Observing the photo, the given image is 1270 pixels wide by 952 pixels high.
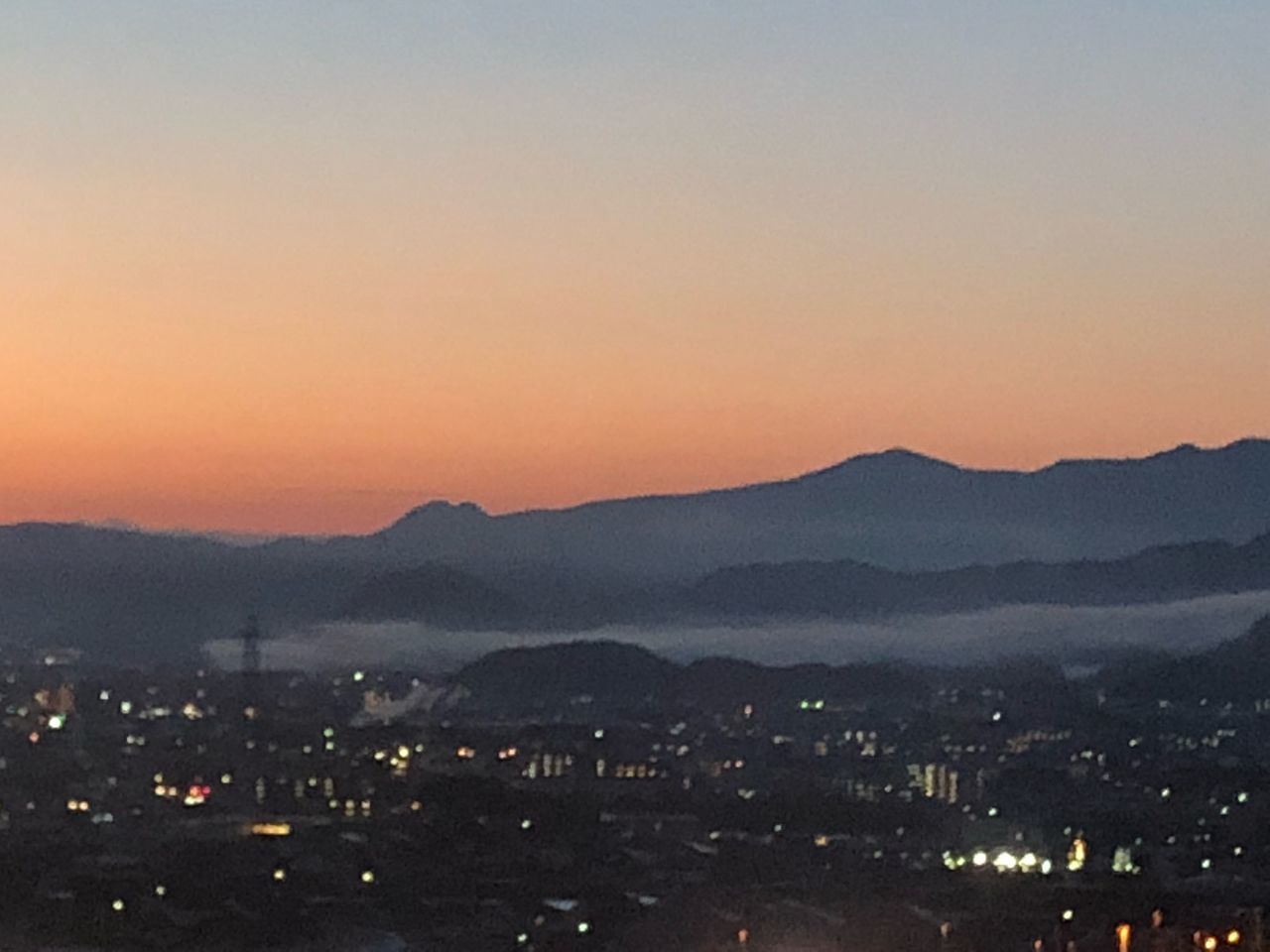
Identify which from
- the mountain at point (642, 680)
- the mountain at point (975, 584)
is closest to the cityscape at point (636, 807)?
the mountain at point (642, 680)

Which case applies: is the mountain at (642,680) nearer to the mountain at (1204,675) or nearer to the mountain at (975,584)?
the mountain at (1204,675)

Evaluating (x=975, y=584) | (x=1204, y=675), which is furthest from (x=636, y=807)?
(x=975, y=584)

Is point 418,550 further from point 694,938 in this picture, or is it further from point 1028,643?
point 694,938

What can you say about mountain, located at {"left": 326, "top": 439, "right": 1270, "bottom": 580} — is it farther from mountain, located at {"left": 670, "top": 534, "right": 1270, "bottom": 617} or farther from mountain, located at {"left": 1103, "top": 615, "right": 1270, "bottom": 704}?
mountain, located at {"left": 1103, "top": 615, "right": 1270, "bottom": 704}

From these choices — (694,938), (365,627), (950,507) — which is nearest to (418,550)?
(365,627)

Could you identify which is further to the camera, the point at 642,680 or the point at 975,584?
the point at 975,584

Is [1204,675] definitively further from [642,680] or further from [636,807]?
[636,807]

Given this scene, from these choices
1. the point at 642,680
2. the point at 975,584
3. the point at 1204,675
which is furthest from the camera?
the point at 975,584
